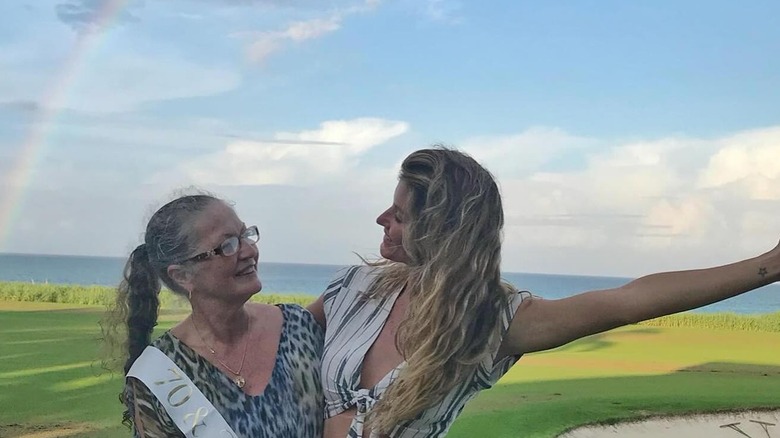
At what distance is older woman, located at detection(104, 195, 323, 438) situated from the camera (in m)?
1.54

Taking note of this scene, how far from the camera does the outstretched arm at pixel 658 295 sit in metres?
1.52

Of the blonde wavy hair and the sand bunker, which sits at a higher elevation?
the blonde wavy hair

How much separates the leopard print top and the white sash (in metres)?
0.01

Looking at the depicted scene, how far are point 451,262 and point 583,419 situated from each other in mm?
5988

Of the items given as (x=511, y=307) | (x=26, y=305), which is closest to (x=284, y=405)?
(x=511, y=307)

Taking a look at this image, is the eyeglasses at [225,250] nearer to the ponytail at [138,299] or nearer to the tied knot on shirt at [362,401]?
the ponytail at [138,299]

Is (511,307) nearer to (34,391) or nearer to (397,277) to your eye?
(397,277)

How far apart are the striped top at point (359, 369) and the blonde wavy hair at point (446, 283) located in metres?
0.03

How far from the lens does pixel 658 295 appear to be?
152 cm

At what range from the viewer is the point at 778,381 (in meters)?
8.84

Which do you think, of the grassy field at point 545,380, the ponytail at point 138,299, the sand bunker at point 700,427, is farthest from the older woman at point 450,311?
the sand bunker at point 700,427


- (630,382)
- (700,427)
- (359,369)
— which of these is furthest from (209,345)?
(630,382)

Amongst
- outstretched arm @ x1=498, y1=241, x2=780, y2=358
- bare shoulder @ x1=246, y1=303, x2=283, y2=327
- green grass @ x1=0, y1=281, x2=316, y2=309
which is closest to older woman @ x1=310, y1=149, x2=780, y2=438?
outstretched arm @ x1=498, y1=241, x2=780, y2=358

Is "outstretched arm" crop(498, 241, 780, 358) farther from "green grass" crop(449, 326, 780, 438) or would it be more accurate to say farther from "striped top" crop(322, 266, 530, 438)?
"green grass" crop(449, 326, 780, 438)
